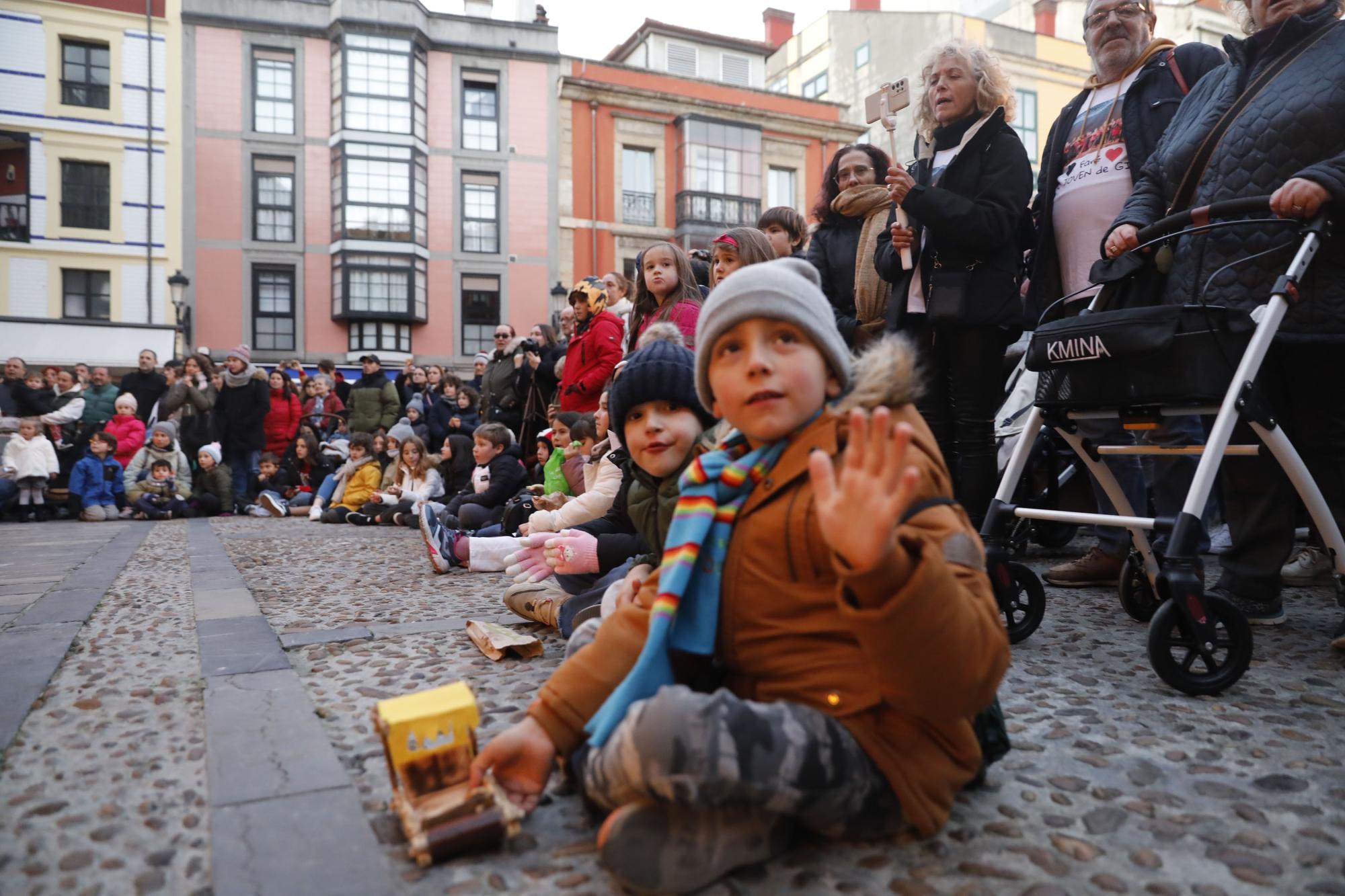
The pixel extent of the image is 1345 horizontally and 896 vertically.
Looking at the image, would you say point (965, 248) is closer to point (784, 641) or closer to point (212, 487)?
point (784, 641)

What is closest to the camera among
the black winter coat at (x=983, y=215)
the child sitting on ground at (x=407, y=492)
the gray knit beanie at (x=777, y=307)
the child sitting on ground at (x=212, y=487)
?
the gray knit beanie at (x=777, y=307)

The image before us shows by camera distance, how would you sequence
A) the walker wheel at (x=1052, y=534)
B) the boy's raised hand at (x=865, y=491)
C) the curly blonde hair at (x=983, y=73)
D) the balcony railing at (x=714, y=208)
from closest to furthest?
the boy's raised hand at (x=865, y=491) < the curly blonde hair at (x=983, y=73) < the walker wheel at (x=1052, y=534) < the balcony railing at (x=714, y=208)

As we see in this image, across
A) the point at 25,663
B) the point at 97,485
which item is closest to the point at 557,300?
the point at 97,485

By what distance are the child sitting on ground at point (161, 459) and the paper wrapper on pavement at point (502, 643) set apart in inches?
346

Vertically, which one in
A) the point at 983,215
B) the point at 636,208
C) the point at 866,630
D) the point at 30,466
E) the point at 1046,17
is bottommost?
the point at 866,630

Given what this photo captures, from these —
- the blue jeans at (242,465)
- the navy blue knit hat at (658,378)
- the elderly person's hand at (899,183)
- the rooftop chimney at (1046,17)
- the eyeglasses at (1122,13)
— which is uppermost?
the rooftop chimney at (1046,17)

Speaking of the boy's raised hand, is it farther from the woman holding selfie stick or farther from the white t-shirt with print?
the white t-shirt with print

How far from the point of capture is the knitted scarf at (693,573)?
1.57m

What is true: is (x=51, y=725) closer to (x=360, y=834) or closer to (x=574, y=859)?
(x=360, y=834)

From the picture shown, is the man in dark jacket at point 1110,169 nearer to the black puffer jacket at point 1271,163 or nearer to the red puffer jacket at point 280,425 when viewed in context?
the black puffer jacket at point 1271,163

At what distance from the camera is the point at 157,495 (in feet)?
33.4

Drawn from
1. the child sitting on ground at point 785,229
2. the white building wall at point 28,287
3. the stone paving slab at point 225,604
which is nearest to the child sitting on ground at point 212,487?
the stone paving slab at point 225,604

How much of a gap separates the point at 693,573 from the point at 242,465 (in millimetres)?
11096

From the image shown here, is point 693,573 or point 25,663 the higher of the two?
point 693,573
